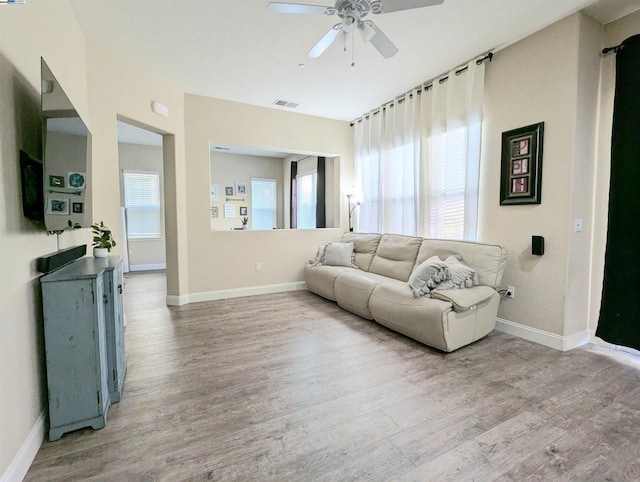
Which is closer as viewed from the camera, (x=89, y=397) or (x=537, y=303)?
(x=89, y=397)

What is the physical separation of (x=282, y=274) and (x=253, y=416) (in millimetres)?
3253

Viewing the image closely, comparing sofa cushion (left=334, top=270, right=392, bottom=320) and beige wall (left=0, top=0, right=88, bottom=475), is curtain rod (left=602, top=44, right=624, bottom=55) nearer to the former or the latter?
sofa cushion (left=334, top=270, right=392, bottom=320)

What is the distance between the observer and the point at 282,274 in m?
5.05

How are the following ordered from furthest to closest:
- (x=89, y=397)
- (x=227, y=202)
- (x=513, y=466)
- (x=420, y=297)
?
(x=227, y=202) < (x=420, y=297) < (x=89, y=397) < (x=513, y=466)

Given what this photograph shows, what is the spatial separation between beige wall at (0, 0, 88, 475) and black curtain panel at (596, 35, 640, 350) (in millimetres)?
4088

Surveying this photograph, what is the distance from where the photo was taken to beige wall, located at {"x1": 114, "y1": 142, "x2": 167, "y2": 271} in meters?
6.77

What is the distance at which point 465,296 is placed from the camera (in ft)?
9.02

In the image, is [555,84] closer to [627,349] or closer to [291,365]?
[627,349]

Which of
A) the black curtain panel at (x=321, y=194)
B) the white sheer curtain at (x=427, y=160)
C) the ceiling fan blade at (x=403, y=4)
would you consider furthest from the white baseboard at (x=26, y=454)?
the black curtain panel at (x=321, y=194)

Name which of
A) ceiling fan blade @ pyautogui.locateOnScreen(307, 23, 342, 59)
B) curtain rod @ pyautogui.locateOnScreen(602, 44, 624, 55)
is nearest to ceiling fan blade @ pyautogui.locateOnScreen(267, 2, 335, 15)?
ceiling fan blade @ pyautogui.locateOnScreen(307, 23, 342, 59)

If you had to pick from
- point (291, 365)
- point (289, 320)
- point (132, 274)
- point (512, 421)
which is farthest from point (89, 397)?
point (132, 274)

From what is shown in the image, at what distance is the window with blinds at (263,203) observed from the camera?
7898 mm

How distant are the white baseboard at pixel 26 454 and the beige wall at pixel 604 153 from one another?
4289mm

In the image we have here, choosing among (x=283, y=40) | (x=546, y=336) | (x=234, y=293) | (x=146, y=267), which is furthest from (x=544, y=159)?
(x=146, y=267)
